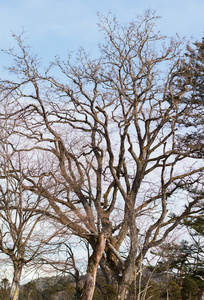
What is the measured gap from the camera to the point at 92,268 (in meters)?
11.8

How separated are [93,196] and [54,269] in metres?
2.95

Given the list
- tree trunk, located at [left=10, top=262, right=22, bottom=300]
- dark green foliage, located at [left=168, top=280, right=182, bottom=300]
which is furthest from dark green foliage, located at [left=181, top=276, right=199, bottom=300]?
tree trunk, located at [left=10, top=262, right=22, bottom=300]

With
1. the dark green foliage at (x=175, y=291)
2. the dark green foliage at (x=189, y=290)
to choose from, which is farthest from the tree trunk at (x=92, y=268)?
the dark green foliage at (x=189, y=290)

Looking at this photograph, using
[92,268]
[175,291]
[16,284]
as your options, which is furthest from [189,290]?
[16,284]

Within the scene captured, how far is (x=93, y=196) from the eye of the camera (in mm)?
13789

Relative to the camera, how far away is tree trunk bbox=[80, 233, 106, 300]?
37.6 ft

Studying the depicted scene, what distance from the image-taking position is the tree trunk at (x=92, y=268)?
11461mm

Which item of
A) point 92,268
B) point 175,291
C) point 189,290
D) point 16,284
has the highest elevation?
point 92,268

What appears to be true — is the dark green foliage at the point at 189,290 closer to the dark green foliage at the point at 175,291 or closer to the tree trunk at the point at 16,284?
the dark green foliage at the point at 175,291

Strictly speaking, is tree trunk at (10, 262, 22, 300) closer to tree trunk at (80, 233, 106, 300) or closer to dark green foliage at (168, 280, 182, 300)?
tree trunk at (80, 233, 106, 300)

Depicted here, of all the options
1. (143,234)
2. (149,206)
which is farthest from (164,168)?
(143,234)

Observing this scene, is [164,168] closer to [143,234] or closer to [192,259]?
[143,234]

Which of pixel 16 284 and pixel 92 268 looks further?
pixel 92 268

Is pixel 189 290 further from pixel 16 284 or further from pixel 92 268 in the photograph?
pixel 16 284
